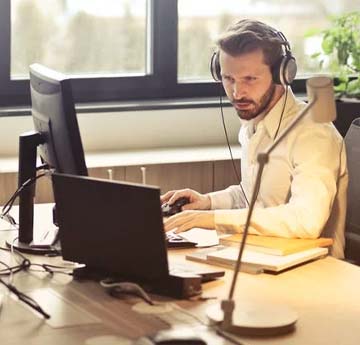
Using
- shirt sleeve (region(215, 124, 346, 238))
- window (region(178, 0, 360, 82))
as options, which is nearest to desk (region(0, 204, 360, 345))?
shirt sleeve (region(215, 124, 346, 238))

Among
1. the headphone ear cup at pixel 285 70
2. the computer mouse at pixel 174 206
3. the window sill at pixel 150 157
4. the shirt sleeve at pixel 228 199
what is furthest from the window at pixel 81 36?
the headphone ear cup at pixel 285 70

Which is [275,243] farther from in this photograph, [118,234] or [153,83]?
[153,83]

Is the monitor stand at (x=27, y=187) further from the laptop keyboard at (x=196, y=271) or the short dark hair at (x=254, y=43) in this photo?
the short dark hair at (x=254, y=43)

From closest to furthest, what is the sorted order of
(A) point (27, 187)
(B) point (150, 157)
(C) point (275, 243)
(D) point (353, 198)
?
A: (C) point (275, 243) → (A) point (27, 187) → (D) point (353, 198) → (B) point (150, 157)

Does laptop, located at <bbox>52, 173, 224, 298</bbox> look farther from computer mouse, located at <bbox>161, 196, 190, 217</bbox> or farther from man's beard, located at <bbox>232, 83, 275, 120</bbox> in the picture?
man's beard, located at <bbox>232, 83, 275, 120</bbox>

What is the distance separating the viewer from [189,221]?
8.65ft

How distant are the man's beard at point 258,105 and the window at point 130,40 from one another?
1414 mm

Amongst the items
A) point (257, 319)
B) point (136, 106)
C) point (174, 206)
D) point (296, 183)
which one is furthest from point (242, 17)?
point (257, 319)

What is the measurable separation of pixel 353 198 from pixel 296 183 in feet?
1.47

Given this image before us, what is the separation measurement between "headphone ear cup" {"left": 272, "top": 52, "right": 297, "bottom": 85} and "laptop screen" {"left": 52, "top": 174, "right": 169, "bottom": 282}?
0.78 meters

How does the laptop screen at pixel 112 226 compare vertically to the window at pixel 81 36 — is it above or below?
below

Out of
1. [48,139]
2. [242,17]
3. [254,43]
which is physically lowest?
[48,139]

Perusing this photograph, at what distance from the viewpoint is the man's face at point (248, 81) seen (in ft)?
9.20

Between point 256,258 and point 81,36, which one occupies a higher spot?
point 81,36
